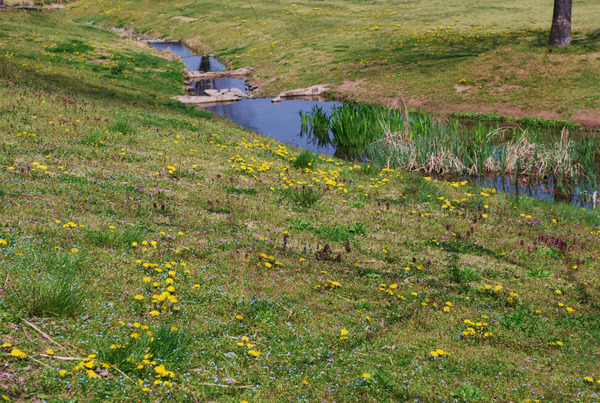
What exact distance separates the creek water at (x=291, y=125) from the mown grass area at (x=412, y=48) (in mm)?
2993

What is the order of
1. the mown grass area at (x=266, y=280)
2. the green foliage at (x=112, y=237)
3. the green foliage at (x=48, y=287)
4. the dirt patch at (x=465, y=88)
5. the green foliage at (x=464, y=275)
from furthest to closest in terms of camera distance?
1. the dirt patch at (x=465, y=88)
2. the green foliage at (x=464, y=275)
3. the green foliage at (x=112, y=237)
4. the green foliage at (x=48, y=287)
5. the mown grass area at (x=266, y=280)

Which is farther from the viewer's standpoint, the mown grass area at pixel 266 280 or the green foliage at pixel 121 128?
the green foliage at pixel 121 128

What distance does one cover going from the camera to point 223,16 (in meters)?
61.4

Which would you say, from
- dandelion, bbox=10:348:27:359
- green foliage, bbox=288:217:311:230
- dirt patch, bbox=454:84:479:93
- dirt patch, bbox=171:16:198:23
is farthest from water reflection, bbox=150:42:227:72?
dandelion, bbox=10:348:27:359

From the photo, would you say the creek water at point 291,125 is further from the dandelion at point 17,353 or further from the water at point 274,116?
the dandelion at point 17,353

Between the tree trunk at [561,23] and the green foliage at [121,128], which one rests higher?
the tree trunk at [561,23]

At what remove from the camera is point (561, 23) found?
1227 inches

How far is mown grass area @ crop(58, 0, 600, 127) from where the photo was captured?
29.1 metres

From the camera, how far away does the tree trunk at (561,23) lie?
1209 inches

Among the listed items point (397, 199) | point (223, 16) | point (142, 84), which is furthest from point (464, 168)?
point (223, 16)

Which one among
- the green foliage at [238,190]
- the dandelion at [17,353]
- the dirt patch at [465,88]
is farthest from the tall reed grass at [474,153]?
the dandelion at [17,353]

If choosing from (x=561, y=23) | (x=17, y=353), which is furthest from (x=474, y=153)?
(x=561, y=23)

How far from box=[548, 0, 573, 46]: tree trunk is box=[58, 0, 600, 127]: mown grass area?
32.0 inches

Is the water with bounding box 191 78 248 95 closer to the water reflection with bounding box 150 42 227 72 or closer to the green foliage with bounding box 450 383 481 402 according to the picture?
the water reflection with bounding box 150 42 227 72
